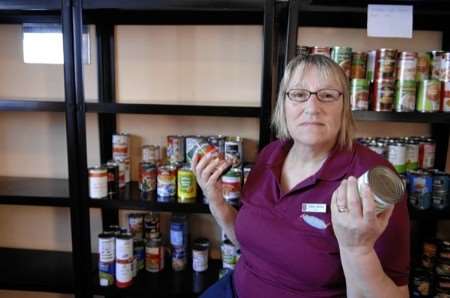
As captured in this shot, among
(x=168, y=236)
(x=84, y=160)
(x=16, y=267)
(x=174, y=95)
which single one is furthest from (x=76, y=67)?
(x=16, y=267)

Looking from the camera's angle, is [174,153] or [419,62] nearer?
[419,62]

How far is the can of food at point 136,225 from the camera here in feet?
5.40

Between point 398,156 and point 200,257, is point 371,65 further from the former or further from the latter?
point 200,257

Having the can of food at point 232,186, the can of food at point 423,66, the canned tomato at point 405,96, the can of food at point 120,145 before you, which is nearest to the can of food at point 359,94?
the canned tomato at point 405,96

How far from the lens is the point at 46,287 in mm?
1561

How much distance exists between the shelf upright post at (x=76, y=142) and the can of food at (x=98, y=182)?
0.09ft

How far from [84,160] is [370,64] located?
110 centimetres

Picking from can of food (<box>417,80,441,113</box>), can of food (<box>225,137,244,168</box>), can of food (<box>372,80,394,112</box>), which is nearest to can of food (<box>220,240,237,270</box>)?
can of food (<box>225,137,244,168</box>)

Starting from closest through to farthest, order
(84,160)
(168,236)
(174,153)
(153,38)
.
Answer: (84,160), (174,153), (153,38), (168,236)

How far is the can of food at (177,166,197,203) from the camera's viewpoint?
1424mm

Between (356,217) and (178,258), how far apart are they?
1036mm

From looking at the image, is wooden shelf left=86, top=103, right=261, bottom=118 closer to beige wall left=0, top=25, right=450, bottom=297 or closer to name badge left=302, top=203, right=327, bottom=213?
beige wall left=0, top=25, right=450, bottom=297

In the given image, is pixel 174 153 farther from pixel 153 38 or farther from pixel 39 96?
pixel 39 96

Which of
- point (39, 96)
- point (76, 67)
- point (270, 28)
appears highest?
point (270, 28)
